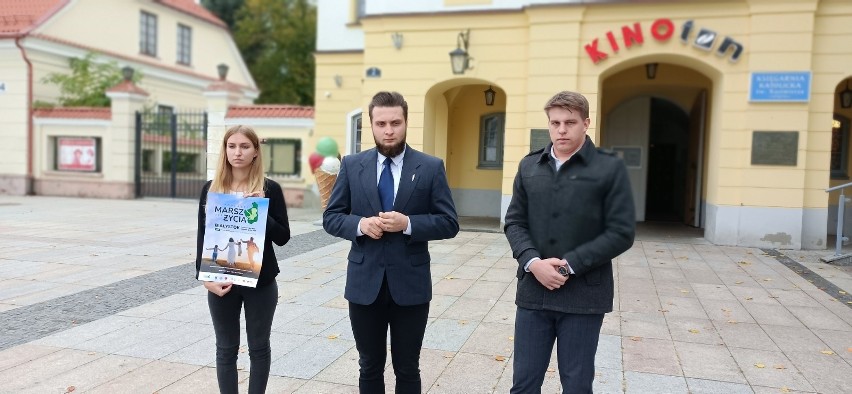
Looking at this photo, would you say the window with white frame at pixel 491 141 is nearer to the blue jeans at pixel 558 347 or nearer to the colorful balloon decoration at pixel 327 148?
the colorful balloon decoration at pixel 327 148

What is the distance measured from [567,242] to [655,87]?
1271 cm

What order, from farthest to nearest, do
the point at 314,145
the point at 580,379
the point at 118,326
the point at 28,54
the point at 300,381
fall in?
1. the point at 28,54
2. the point at 314,145
3. the point at 118,326
4. the point at 300,381
5. the point at 580,379

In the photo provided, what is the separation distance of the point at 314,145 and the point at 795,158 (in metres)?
11.0

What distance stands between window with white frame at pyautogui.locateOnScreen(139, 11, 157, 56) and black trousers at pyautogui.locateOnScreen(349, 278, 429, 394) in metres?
24.4

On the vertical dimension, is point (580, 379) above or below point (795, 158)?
below

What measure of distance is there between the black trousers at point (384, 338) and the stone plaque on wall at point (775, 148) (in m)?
9.41

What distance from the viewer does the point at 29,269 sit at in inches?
293

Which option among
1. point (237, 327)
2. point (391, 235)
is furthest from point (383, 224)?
point (237, 327)

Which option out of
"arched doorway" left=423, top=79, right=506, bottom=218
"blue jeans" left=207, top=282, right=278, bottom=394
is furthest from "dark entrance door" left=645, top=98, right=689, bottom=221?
"blue jeans" left=207, top=282, right=278, bottom=394

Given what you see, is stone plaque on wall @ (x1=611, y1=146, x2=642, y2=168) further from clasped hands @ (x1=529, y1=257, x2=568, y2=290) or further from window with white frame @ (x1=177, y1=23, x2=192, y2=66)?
window with white frame @ (x1=177, y1=23, x2=192, y2=66)

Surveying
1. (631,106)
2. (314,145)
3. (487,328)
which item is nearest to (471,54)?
(631,106)

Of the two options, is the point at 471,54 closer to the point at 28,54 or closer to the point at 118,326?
the point at 118,326

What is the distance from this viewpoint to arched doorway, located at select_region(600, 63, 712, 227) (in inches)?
533

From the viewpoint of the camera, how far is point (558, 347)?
2.92 metres
